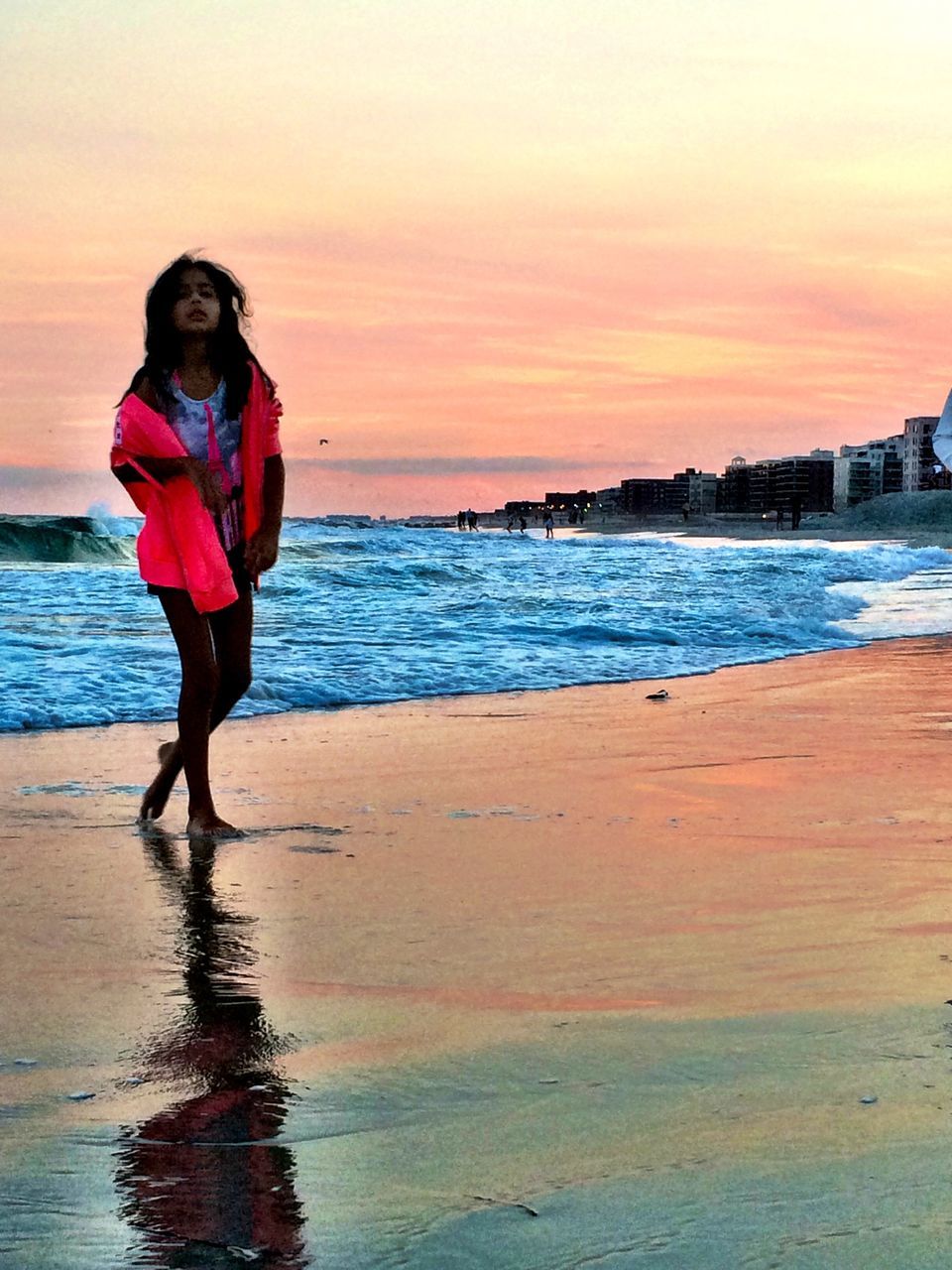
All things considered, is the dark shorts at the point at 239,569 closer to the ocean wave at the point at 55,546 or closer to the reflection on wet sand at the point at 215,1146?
the reflection on wet sand at the point at 215,1146

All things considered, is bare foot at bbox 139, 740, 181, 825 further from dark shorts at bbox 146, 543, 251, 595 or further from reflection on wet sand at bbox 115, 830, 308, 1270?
reflection on wet sand at bbox 115, 830, 308, 1270

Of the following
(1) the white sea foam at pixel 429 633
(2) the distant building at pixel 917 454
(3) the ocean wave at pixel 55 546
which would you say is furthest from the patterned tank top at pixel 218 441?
(2) the distant building at pixel 917 454

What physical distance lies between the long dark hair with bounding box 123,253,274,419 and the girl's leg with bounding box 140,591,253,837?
0.56 metres

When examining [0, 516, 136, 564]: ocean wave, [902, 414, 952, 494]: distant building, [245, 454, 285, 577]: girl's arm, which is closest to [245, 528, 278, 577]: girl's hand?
[245, 454, 285, 577]: girl's arm

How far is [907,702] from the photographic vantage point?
21.9ft

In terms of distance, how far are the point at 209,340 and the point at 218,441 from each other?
274 mm

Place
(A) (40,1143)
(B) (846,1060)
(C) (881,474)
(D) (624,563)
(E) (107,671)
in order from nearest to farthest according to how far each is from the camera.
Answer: (A) (40,1143) < (B) (846,1060) < (E) (107,671) < (D) (624,563) < (C) (881,474)

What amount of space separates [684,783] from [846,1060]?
2.57 metres

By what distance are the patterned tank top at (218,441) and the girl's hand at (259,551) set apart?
4cm

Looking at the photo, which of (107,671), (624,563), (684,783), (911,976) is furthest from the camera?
(624,563)

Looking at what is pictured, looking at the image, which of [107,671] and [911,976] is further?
[107,671]

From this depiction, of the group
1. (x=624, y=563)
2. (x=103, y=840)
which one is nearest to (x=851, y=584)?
(x=624, y=563)

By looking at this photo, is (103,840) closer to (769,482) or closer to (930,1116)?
(930,1116)

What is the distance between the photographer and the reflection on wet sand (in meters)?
1.55
